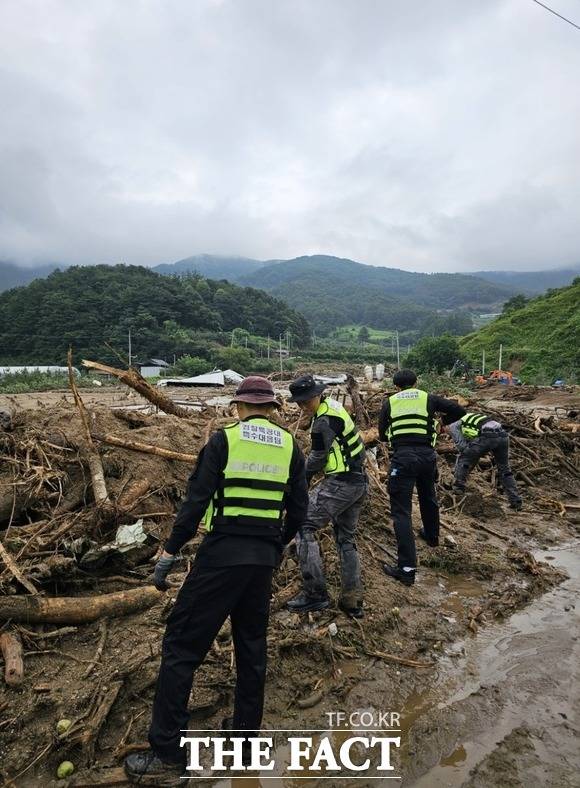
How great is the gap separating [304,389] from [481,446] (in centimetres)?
456

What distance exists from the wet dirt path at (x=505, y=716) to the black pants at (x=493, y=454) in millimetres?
3493

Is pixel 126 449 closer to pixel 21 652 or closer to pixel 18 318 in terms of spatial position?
pixel 21 652

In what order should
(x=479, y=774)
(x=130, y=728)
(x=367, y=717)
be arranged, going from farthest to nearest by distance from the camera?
1. (x=367, y=717)
2. (x=130, y=728)
3. (x=479, y=774)

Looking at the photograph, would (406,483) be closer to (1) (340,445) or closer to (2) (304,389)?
(1) (340,445)

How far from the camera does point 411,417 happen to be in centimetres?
502

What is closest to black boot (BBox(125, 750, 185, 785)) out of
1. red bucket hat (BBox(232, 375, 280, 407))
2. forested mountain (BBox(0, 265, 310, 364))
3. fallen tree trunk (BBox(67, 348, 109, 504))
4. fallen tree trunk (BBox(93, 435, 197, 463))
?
red bucket hat (BBox(232, 375, 280, 407))

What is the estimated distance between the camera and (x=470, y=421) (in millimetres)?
7566

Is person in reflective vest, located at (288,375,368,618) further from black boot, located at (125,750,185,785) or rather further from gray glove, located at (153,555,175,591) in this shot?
black boot, located at (125,750,185,785)

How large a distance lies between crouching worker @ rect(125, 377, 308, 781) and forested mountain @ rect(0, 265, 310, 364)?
2567 inches

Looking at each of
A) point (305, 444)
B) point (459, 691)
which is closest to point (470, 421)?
A: point (305, 444)

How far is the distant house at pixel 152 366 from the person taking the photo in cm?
6131

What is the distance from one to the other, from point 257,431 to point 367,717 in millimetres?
2044

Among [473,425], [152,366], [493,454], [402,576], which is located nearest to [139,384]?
[402,576]

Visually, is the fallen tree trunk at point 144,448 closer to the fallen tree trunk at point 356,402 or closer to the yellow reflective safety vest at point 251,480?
the yellow reflective safety vest at point 251,480
